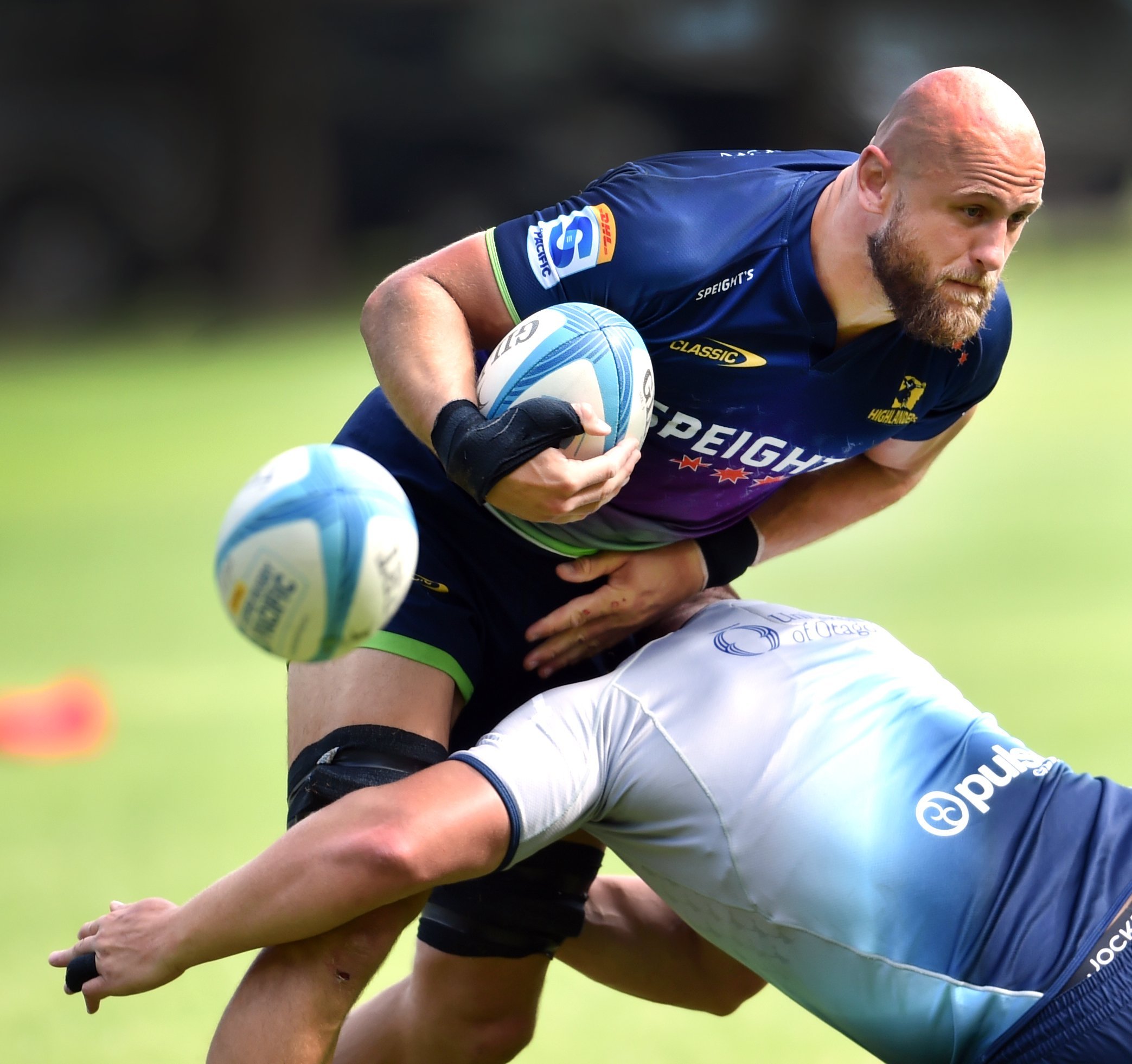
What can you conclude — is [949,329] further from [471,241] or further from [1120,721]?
[1120,721]

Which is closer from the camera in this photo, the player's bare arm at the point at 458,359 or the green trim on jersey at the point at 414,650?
the player's bare arm at the point at 458,359

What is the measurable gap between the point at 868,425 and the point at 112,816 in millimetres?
3464

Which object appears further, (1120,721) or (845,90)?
(845,90)

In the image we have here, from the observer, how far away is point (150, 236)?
1811 cm

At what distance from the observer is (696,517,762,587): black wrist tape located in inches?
145

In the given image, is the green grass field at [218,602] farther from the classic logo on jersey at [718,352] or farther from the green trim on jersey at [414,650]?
the classic logo on jersey at [718,352]

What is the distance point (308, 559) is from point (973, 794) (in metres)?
1.33

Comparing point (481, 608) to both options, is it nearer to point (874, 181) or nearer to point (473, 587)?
point (473, 587)

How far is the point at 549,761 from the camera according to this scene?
2877 mm

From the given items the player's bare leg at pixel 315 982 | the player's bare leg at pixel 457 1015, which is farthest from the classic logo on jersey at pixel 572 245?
the player's bare leg at pixel 457 1015

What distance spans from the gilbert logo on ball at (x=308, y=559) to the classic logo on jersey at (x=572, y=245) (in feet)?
2.67

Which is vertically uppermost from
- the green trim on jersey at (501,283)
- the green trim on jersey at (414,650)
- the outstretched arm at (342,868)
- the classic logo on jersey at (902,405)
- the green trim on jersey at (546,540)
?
the green trim on jersey at (501,283)

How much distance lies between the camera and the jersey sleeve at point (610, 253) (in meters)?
3.27

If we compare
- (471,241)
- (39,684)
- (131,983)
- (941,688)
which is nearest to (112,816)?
(39,684)
